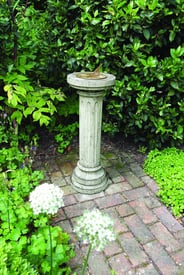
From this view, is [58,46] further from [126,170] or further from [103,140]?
[126,170]

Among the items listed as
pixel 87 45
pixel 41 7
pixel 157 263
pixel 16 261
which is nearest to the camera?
pixel 16 261

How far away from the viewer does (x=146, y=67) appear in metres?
2.60

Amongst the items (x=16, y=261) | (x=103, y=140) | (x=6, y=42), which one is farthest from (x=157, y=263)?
(x=6, y=42)

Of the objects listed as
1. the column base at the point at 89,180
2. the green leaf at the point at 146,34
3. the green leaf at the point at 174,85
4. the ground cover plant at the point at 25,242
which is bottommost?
the column base at the point at 89,180

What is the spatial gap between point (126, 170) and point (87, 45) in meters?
1.45

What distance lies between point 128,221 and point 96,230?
118 centimetres

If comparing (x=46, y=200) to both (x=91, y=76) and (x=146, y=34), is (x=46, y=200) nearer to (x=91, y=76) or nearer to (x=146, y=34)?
(x=91, y=76)

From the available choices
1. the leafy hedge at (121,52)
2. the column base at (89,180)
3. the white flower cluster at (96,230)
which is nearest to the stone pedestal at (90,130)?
the column base at (89,180)

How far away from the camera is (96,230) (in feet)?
3.78

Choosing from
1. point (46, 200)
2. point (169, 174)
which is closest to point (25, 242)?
point (46, 200)

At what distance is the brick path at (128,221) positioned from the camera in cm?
187

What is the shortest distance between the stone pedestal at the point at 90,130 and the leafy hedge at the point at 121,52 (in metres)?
0.45

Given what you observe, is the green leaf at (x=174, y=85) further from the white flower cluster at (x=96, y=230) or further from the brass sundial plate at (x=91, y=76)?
the white flower cluster at (x=96, y=230)

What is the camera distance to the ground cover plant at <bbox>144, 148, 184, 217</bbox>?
95.0 inches
